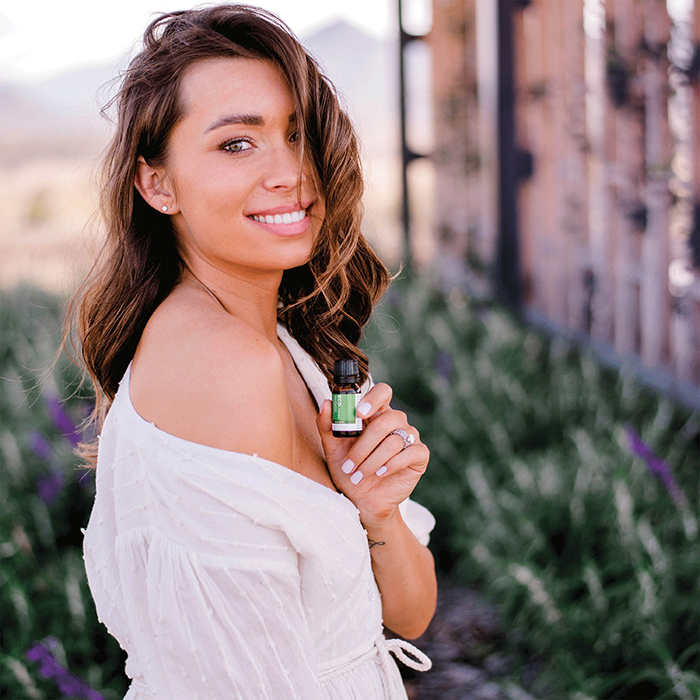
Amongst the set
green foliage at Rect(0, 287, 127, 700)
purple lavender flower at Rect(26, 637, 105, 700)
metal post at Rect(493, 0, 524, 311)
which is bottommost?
green foliage at Rect(0, 287, 127, 700)

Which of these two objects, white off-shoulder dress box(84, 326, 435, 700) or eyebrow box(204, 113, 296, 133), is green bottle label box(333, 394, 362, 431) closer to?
white off-shoulder dress box(84, 326, 435, 700)

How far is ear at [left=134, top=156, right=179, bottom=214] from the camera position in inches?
55.9

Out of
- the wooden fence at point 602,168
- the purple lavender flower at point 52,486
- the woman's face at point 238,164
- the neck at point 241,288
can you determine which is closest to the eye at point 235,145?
the woman's face at point 238,164


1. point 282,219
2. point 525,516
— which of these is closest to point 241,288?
point 282,219

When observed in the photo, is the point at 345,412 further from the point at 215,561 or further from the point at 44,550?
the point at 44,550

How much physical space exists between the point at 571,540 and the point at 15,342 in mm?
4992

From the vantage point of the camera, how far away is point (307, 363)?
1747 millimetres

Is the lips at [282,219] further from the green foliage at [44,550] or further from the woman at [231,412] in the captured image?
the green foliage at [44,550]

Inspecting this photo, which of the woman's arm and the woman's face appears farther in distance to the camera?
the woman's arm

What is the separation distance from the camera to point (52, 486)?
3.78 metres

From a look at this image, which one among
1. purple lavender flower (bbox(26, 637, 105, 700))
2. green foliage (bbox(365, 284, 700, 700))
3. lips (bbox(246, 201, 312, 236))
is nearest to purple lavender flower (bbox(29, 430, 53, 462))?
purple lavender flower (bbox(26, 637, 105, 700))

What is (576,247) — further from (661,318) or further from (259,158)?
(259,158)

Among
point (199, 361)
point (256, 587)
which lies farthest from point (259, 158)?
point (256, 587)

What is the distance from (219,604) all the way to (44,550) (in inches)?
112
